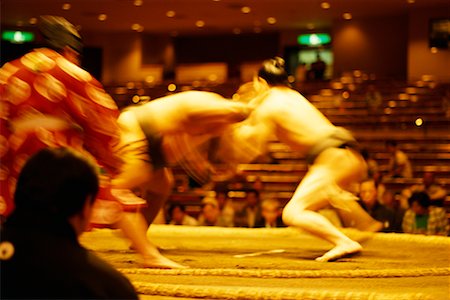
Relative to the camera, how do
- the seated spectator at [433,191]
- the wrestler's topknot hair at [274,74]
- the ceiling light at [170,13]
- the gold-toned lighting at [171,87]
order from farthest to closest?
the ceiling light at [170,13], the gold-toned lighting at [171,87], the seated spectator at [433,191], the wrestler's topknot hair at [274,74]

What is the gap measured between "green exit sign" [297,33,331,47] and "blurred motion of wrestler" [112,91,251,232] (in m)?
12.9

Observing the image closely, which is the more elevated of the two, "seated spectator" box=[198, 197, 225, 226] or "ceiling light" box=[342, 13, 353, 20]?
"ceiling light" box=[342, 13, 353, 20]

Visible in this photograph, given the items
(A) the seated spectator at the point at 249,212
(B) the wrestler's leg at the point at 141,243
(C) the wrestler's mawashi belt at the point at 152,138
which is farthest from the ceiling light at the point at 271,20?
(B) the wrestler's leg at the point at 141,243

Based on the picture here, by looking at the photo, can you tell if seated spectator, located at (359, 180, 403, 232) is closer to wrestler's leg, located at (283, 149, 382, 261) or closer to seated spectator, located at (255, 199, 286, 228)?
seated spectator, located at (255, 199, 286, 228)

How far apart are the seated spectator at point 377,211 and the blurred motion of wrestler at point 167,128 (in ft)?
7.60

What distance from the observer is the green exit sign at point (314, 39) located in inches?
610

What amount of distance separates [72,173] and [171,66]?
15.8 meters

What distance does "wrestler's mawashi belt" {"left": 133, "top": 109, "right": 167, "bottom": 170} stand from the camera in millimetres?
2770

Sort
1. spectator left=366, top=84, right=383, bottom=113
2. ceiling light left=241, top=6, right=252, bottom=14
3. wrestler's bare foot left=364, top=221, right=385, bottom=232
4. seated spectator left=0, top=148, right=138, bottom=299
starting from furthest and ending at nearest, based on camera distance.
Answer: ceiling light left=241, top=6, right=252, bottom=14
spectator left=366, top=84, right=383, bottom=113
wrestler's bare foot left=364, top=221, right=385, bottom=232
seated spectator left=0, top=148, right=138, bottom=299

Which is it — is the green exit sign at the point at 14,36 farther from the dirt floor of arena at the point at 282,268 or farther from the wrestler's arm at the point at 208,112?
the wrestler's arm at the point at 208,112

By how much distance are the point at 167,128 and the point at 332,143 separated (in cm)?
72

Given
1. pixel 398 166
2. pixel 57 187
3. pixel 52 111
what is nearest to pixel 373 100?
pixel 398 166

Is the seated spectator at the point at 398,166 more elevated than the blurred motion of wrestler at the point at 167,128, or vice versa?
the blurred motion of wrestler at the point at 167,128

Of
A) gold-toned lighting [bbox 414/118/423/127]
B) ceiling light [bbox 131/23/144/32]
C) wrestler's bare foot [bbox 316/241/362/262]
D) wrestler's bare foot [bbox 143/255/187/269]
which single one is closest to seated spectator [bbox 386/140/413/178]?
gold-toned lighting [bbox 414/118/423/127]
